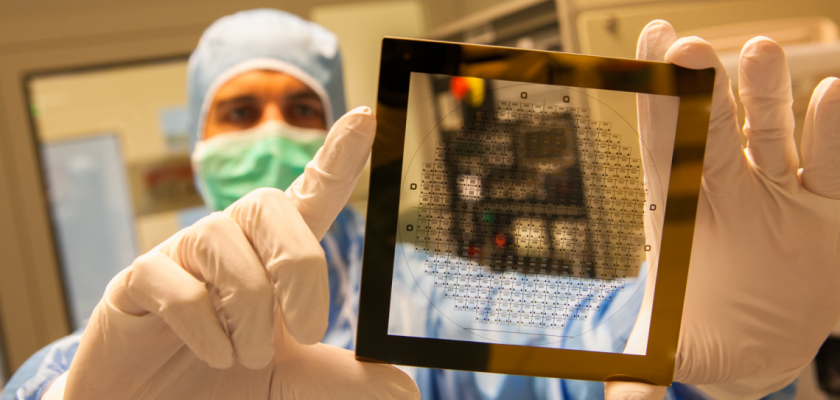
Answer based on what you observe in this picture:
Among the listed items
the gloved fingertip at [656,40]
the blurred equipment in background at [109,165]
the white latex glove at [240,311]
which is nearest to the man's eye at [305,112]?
the white latex glove at [240,311]

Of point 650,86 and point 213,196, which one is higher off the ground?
point 650,86

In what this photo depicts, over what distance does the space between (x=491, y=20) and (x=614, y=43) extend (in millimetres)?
431

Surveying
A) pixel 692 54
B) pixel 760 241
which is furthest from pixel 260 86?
pixel 760 241

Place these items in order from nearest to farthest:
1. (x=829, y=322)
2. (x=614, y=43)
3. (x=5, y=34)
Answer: (x=829, y=322)
(x=614, y=43)
(x=5, y=34)

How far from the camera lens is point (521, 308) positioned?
0.49 m

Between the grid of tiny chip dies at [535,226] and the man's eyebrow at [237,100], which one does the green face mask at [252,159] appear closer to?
the man's eyebrow at [237,100]

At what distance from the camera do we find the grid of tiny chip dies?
48 centimetres

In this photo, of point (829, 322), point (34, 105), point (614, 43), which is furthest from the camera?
point (34, 105)

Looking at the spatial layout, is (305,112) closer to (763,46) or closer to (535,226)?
(535,226)

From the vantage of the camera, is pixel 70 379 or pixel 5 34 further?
pixel 5 34

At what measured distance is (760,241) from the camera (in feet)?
1.78

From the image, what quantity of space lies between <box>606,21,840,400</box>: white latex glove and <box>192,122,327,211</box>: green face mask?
76cm

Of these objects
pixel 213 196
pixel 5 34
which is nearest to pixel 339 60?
pixel 213 196

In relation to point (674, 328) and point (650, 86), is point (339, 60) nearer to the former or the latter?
point (650, 86)
